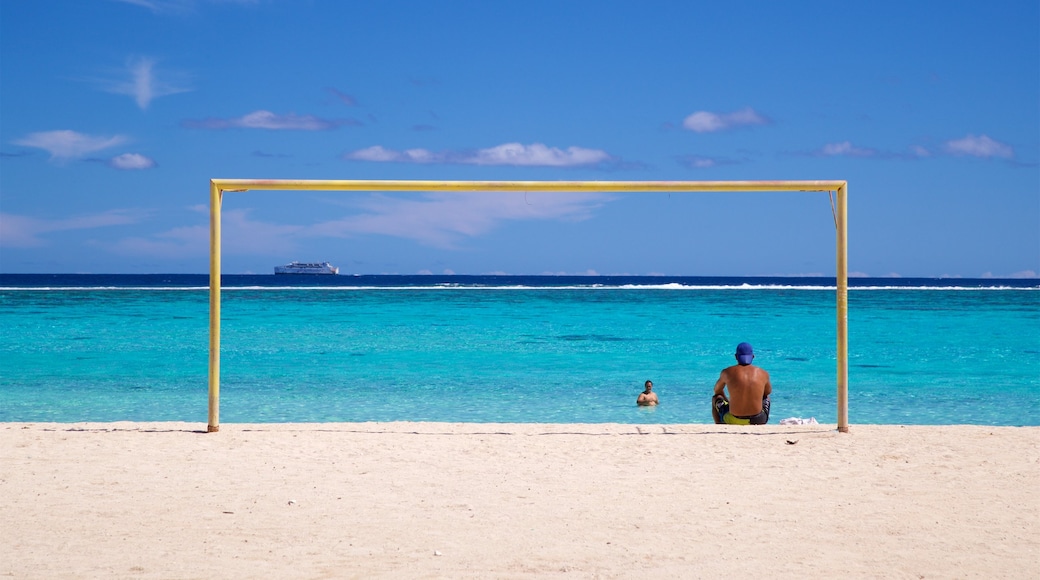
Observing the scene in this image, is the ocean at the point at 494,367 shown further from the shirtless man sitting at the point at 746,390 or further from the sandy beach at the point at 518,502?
the sandy beach at the point at 518,502

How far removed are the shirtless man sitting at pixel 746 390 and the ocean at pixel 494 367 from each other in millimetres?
1986

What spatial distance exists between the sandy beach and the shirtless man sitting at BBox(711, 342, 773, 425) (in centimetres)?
31

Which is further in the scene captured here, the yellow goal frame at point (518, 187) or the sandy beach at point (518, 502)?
the yellow goal frame at point (518, 187)

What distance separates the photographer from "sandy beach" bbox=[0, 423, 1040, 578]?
3.82m

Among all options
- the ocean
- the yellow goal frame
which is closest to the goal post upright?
the yellow goal frame

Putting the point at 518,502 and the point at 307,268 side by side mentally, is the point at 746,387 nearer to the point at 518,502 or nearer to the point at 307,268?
the point at 518,502

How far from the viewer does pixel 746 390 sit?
748 centimetres

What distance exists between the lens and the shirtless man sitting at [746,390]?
7438 mm

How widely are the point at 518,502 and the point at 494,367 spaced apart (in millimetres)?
10472

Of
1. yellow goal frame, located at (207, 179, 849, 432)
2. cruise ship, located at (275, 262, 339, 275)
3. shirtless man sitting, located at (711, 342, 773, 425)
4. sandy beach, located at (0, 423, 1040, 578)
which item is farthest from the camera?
cruise ship, located at (275, 262, 339, 275)

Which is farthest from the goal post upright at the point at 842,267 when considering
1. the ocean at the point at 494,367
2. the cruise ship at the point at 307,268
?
the cruise ship at the point at 307,268

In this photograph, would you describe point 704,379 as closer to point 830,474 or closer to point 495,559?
point 830,474

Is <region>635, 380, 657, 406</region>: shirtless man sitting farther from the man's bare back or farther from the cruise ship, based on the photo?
the cruise ship

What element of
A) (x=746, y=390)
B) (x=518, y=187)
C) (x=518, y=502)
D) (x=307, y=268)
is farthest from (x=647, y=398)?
(x=307, y=268)
